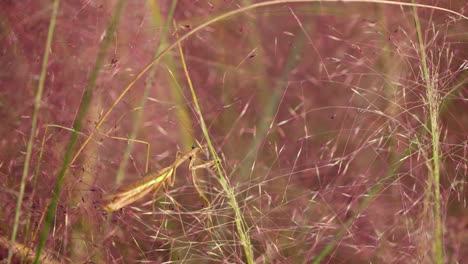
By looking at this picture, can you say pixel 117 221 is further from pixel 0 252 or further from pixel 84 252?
pixel 0 252

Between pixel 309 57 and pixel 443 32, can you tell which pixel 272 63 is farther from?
pixel 443 32

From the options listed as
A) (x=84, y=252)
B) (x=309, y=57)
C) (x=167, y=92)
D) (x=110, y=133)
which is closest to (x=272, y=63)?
(x=309, y=57)

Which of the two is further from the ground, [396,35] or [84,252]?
[396,35]

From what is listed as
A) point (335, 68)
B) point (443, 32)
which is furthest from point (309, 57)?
point (443, 32)

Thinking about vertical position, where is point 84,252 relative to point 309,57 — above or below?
below

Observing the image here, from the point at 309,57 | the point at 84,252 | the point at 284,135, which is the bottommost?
the point at 84,252

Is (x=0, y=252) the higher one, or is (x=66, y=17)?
(x=66, y=17)

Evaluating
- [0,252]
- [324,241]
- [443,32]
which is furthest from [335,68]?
[0,252]

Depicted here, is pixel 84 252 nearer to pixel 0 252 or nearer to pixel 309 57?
pixel 0 252
